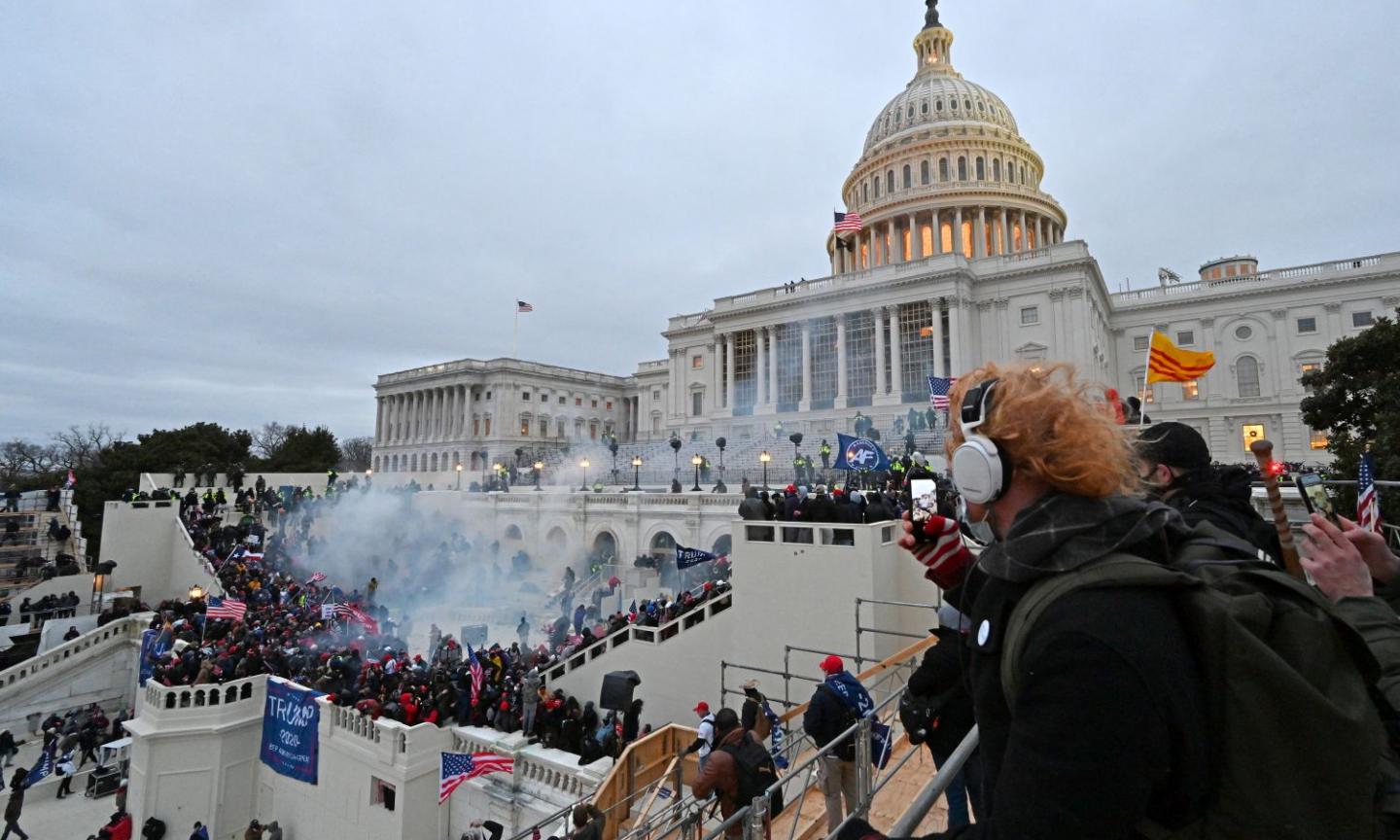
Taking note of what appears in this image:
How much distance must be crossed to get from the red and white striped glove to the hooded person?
4.24ft

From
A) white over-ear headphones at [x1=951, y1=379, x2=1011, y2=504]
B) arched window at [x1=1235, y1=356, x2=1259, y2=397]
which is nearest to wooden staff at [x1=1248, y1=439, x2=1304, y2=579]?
white over-ear headphones at [x1=951, y1=379, x2=1011, y2=504]

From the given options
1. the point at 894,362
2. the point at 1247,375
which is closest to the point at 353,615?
the point at 894,362

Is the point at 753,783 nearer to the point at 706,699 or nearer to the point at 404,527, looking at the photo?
the point at 706,699

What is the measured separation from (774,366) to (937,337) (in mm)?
12285

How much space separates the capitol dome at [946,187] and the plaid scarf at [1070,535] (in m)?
57.4

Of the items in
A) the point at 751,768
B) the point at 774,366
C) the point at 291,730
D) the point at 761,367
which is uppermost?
the point at 761,367

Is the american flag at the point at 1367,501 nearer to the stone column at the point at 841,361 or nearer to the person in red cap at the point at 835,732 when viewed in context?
the person in red cap at the point at 835,732

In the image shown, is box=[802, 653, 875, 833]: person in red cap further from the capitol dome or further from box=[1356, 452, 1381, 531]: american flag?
the capitol dome

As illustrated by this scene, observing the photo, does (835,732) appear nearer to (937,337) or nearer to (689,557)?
(689,557)

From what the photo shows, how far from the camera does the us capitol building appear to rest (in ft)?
146

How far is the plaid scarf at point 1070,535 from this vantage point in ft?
5.33

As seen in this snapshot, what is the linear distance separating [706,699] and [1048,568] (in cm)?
1539

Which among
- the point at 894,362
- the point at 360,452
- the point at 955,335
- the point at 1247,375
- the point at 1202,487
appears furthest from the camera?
the point at 360,452

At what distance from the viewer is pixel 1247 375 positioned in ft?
154
